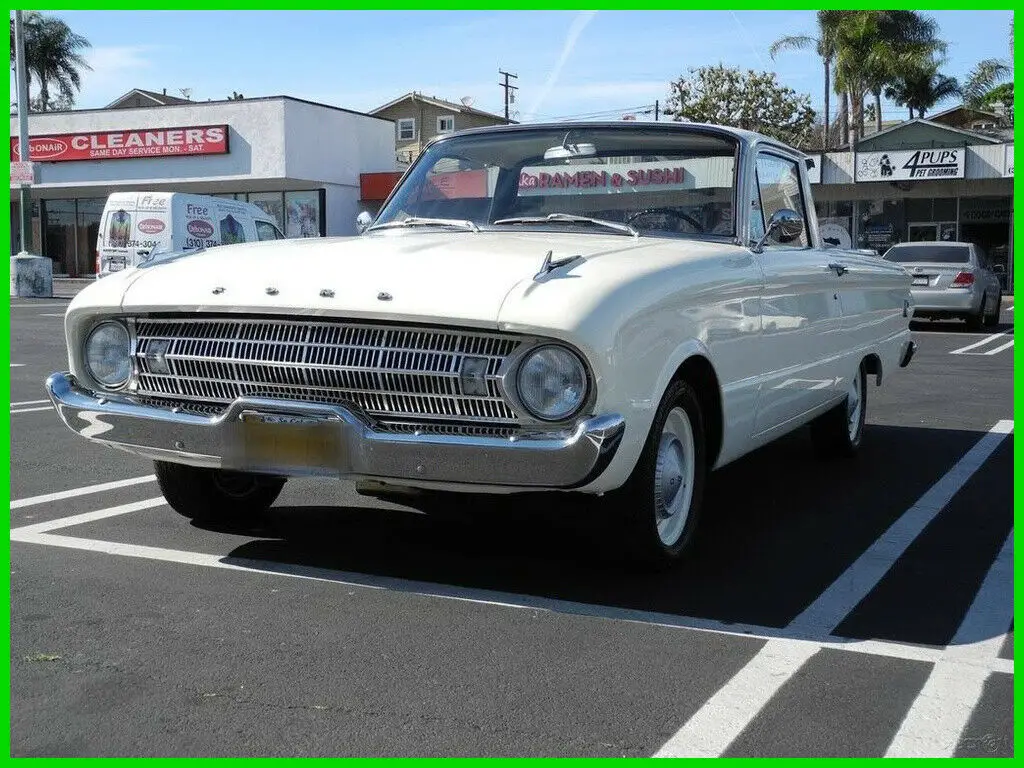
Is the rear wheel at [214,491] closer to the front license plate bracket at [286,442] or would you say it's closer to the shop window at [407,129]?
the front license plate bracket at [286,442]

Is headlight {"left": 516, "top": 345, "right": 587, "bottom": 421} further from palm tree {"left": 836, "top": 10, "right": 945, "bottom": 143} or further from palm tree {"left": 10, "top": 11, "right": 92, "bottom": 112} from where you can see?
palm tree {"left": 10, "top": 11, "right": 92, "bottom": 112}

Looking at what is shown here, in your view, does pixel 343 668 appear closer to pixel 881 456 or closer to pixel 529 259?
pixel 529 259

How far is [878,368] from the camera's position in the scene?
770 cm

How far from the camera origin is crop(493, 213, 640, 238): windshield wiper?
17.1 ft

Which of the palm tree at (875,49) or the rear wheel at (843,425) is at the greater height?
the palm tree at (875,49)

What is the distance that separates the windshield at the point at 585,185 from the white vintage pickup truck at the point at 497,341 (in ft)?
0.04

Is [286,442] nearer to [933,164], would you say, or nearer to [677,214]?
[677,214]

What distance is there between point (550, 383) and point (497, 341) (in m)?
0.22

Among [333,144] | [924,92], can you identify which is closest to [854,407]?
[333,144]

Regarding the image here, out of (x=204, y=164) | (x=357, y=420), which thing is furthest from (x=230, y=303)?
(x=204, y=164)

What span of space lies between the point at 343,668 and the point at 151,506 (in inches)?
100.0

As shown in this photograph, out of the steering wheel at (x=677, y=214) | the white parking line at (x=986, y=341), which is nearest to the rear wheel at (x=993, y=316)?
the white parking line at (x=986, y=341)

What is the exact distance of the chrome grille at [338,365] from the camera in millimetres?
4035

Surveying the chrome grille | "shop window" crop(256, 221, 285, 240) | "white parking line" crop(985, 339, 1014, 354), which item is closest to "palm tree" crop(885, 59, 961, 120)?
"shop window" crop(256, 221, 285, 240)
